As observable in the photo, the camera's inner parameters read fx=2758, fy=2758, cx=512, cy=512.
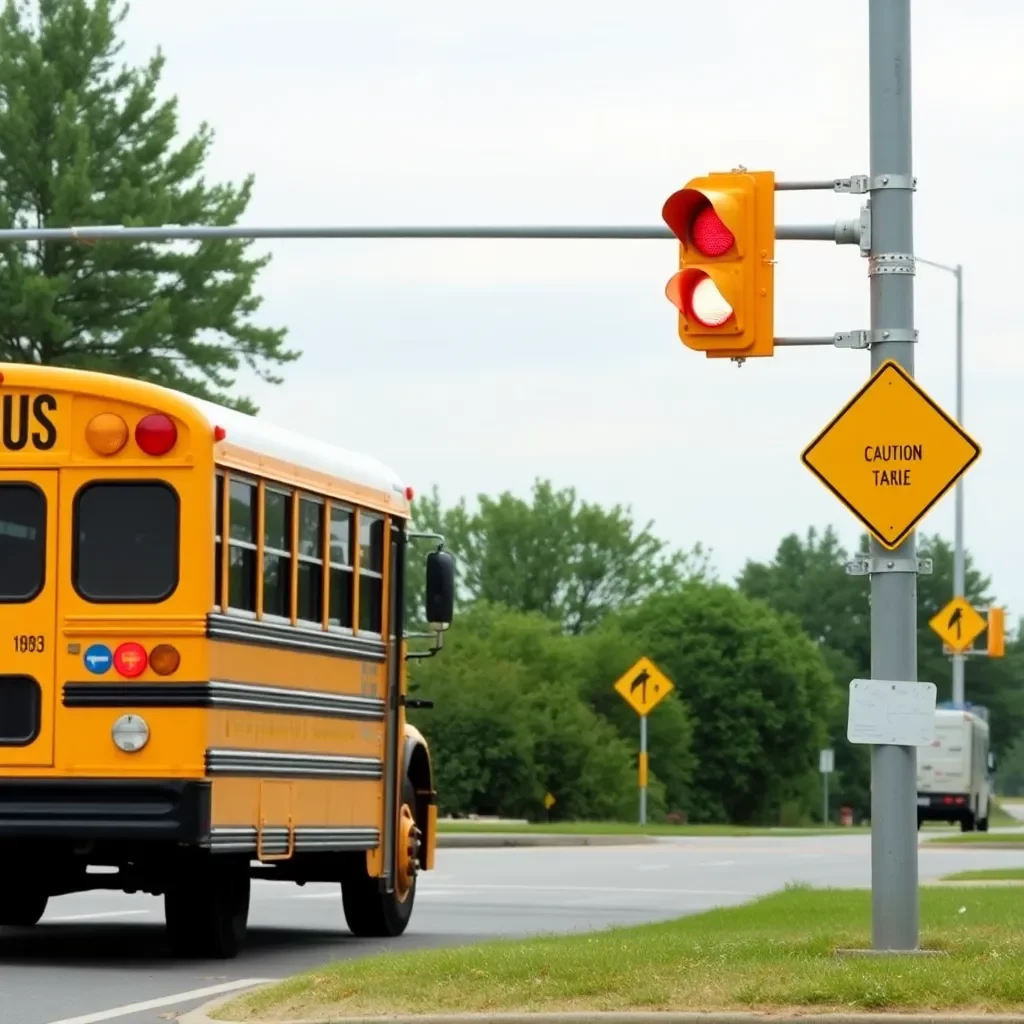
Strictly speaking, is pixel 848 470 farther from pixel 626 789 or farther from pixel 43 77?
pixel 626 789

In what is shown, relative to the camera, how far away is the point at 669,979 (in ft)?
38.3

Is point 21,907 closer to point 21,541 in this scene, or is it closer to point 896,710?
point 21,541

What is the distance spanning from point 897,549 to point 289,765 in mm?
4118

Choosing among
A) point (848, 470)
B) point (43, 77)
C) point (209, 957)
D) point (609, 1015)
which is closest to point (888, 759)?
point (848, 470)

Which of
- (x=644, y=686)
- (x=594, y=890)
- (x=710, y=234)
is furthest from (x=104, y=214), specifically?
(x=710, y=234)

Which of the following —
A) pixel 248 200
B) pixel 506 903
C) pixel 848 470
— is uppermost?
pixel 248 200

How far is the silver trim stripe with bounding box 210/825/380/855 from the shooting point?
14.2m

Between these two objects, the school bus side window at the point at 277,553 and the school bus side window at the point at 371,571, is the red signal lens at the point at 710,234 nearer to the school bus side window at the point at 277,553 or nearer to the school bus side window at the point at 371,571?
the school bus side window at the point at 277,553

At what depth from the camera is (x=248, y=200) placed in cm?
5609

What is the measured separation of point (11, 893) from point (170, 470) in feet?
13.6

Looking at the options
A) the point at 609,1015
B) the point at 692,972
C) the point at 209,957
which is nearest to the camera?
the point at 609,1015

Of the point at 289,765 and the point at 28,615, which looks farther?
the point at 289,765

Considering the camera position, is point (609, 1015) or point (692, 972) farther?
point (692, 972)

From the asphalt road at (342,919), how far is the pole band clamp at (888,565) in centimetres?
370
